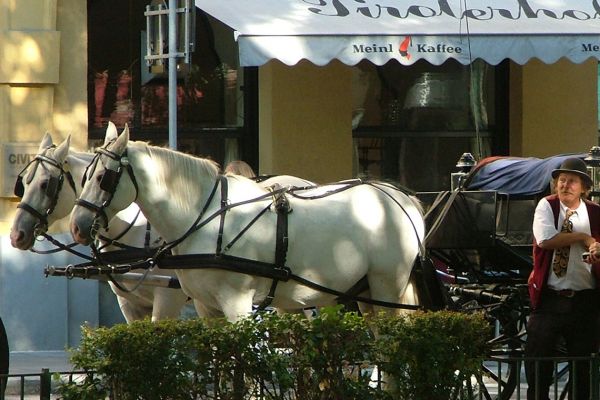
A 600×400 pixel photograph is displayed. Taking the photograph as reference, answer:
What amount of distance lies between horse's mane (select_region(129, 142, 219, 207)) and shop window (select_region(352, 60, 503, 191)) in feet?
24.3

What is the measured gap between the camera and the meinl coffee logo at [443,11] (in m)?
14.6

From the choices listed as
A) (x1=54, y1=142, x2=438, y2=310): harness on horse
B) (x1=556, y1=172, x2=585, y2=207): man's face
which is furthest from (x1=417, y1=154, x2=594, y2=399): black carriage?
(x1=556, y1=172, x2=585, y2=207): man's face

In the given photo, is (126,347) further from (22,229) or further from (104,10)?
(104,10)

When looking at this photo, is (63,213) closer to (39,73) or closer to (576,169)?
(576,169)

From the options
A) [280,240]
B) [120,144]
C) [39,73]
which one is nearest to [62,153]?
[120,144]

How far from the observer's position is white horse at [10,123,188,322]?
10.4 metres

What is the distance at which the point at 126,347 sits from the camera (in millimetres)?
7191

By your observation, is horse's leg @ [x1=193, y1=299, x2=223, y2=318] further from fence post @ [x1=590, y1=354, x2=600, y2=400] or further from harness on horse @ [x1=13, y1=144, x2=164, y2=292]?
fence post @ [x1=590, y1=354, x2=600, y2=400]

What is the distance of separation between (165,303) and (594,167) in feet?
10.0

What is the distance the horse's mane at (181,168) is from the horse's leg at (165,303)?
51.1 inches

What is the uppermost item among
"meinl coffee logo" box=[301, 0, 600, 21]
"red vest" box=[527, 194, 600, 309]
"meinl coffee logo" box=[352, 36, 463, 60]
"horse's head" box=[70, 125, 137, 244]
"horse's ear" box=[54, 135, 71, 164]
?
"meinl coffee logo" box=[301, 0, 600, 21]

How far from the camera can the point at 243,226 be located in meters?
9.59

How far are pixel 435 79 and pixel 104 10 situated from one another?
3701 mm

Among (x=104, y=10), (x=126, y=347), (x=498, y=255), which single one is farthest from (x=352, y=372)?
(x=104, y=10)
